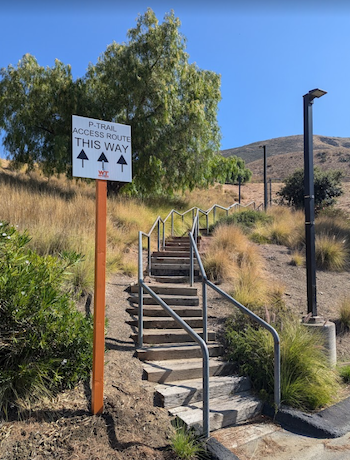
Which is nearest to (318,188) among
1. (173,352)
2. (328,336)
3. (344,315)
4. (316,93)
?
(344,315)

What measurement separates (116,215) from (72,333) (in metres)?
8.42

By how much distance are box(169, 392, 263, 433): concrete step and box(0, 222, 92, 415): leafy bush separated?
1195 mm

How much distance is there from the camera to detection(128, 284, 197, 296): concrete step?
747 centimetres

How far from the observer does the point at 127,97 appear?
15.4m

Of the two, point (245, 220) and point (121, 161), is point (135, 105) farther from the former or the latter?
point (121, 161)

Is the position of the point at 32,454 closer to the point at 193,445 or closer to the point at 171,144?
the point at 193,445

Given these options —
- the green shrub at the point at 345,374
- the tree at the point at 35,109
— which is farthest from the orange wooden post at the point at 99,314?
the tree at the point at 35,109

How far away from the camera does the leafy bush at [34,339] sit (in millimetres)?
3781

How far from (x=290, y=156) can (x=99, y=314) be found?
243 feet

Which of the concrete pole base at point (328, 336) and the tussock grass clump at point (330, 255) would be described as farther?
the tussock grass clump at point (330, 255)

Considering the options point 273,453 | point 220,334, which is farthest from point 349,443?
point 220,334

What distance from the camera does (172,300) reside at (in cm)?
725

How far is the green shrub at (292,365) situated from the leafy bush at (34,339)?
7.67ft

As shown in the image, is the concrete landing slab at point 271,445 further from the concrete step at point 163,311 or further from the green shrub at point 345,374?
the concrete step at point 163,311
